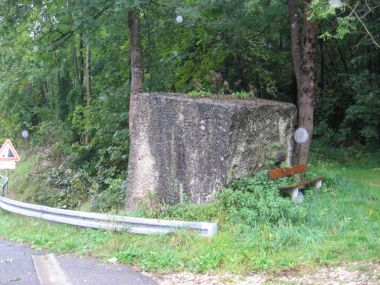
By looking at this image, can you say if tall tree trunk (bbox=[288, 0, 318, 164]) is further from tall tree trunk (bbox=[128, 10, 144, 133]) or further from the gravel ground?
the gravel ground

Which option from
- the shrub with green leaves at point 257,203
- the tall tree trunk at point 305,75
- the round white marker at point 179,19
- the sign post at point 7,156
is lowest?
the shrub with green leaves at point 257,203

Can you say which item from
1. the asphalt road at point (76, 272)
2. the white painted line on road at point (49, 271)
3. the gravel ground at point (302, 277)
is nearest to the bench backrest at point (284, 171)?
the gravel ground at point (302, 277)

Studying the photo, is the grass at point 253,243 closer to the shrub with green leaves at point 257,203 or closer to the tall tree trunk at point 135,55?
the shrub with green leaves at point 257,203

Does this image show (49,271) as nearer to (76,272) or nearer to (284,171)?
(76,272)

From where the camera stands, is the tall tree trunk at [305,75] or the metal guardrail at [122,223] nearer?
the metal guardrail at [122,223]

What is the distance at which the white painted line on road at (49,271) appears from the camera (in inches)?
266

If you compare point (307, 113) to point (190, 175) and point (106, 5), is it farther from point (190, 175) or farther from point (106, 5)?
point (106, 5)

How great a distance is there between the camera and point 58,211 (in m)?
10.4

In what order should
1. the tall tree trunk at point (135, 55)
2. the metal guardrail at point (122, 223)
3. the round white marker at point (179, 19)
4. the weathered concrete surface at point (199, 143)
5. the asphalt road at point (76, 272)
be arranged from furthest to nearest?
the round white marker at point (179, 19) < the tall tree trunk at point (135, 55) < the weathered concrete surface at point (199, 143) < the metal guardrail at point (122, 223) < the asphalt road at point (76, 272)

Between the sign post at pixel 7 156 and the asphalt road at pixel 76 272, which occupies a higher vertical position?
the sign post at pixel 7 156

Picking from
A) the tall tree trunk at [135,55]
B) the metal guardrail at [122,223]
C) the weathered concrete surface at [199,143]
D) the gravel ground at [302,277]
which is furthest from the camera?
the tall tree trunk at [135,55]

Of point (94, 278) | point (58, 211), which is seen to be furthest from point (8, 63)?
point (94, 278)

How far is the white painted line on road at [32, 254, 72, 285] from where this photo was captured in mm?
6753

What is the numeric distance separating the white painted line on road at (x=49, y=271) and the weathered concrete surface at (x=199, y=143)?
2819 millimetres
